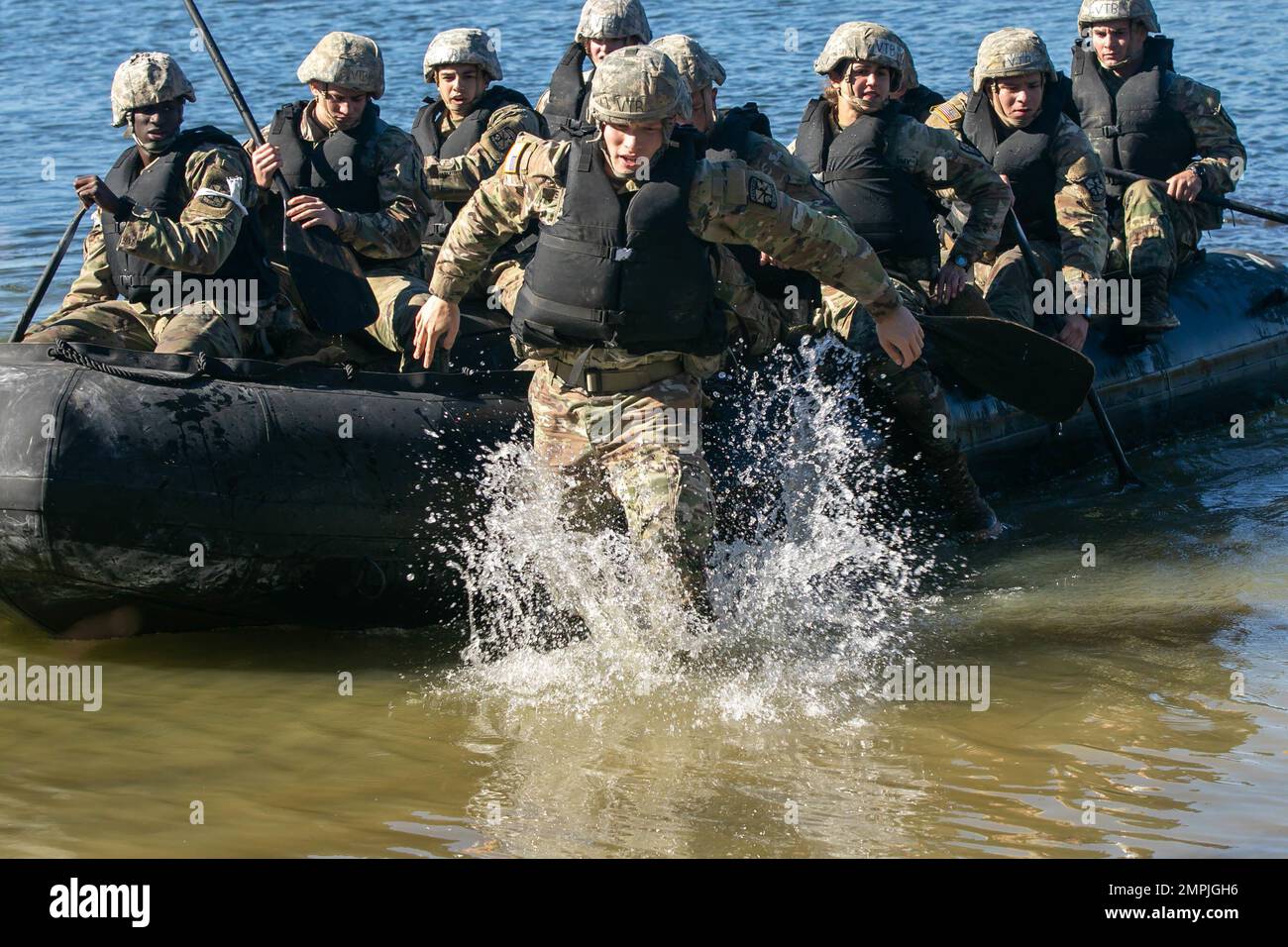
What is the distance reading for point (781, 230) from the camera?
5488mm

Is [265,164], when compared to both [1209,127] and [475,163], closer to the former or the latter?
[475,163]

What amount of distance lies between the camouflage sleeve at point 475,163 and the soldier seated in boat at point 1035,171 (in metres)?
1.83

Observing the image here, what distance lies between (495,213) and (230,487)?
4.01 ft

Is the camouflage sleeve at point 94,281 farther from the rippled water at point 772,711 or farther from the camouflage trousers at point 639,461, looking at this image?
the camouflage trousers at point 639,461

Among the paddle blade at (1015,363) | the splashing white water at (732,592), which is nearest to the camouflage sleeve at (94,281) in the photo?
the splashing white water at (732,592)

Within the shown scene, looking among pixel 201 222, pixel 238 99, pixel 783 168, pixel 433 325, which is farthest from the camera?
pixel 238 99

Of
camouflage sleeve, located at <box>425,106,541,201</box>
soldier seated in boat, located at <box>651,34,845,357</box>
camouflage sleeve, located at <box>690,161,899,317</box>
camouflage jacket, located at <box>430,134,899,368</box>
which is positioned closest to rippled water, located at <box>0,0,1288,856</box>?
soldier seated in boat, located at <box>651,34,845,357</box>

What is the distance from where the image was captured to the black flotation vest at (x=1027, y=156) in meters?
7.77

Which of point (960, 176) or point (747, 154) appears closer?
point (747, 154)

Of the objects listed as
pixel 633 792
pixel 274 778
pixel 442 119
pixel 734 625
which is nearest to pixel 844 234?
pixel 734 625

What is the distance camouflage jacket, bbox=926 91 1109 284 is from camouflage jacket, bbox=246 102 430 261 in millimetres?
2293

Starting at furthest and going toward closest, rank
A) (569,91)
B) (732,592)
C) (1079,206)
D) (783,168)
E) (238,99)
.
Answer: (569,91) → (1079,206) → (238,99) → (783,168) → (732,592)

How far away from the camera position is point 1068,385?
274 inches

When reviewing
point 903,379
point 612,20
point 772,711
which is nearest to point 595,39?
point 612,20
